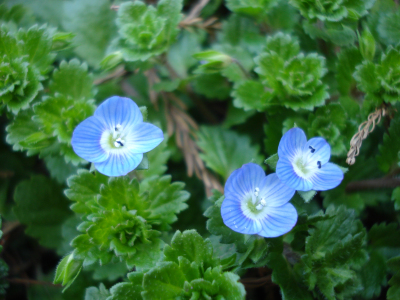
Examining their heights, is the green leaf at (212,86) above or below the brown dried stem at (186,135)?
above

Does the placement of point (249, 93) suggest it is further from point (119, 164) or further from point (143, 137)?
point (119, 164)

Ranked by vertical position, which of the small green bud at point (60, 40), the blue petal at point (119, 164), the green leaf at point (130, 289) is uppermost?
the small green bud at point (60, 40)

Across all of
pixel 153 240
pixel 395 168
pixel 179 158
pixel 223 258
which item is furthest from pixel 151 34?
pixel 395 168

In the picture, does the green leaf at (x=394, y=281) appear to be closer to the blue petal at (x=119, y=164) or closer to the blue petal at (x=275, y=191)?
the blue petal at (x=275, y=191)

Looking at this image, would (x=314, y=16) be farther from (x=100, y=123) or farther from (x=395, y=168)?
(x=100, y=123)

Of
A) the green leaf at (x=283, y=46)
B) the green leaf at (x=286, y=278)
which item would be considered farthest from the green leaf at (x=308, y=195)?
the green leaf at (x=283, y=46)

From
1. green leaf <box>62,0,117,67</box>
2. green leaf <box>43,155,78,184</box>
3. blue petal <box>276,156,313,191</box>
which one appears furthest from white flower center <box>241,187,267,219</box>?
green leaf <box>62,0,117,67</box>

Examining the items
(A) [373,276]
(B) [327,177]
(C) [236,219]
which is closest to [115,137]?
(C) [236,219]
